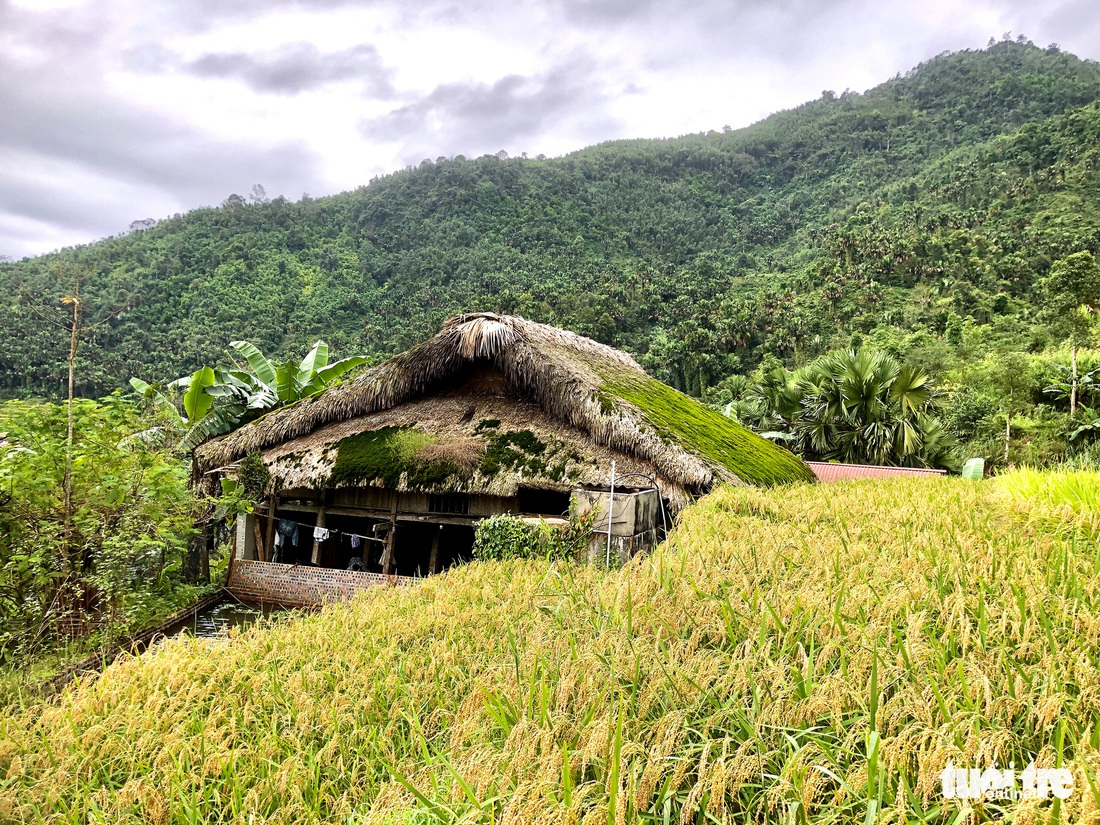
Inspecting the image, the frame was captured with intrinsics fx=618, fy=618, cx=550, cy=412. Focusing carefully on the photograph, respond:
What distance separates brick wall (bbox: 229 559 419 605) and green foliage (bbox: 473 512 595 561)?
1.69m

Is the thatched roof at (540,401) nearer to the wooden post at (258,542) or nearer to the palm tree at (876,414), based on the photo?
the wooden post at (258,542)

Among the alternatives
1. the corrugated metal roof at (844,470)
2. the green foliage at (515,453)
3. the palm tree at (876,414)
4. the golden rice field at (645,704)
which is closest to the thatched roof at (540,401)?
the green foliage at (515,453)

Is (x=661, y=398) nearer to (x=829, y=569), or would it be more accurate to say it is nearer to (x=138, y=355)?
(x=829, y=569)

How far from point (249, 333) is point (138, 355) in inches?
203

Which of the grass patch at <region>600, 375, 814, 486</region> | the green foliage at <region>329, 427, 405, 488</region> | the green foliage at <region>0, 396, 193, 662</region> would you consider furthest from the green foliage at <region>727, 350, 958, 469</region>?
the green foliage at <region>0, 396, 193, 662</region>

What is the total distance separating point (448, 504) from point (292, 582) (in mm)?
1971

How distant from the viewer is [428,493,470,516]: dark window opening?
7.71 metres

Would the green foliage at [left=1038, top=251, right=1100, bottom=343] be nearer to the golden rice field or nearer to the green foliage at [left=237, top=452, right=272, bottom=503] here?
the golden rice field

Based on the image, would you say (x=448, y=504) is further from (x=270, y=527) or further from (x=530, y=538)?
(x=530, y=538)

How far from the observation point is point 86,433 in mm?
5477

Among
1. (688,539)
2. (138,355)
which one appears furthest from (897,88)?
(688,539)

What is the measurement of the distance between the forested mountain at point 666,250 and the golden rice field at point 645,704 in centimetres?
1323

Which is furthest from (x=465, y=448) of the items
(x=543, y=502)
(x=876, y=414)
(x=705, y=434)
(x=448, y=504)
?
(x=876, y=414)

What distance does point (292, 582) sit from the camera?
6.86 meters
